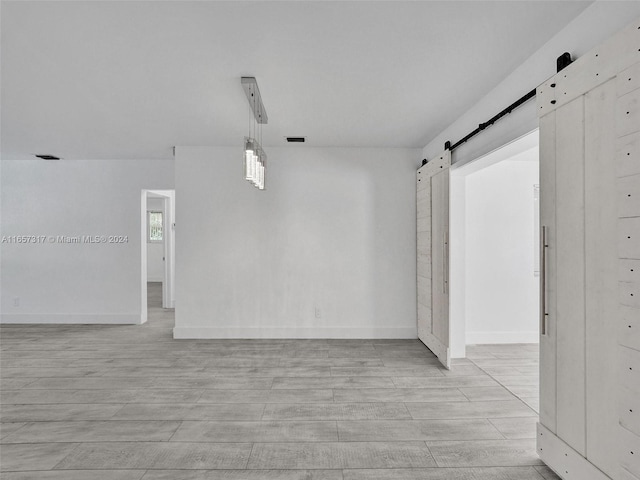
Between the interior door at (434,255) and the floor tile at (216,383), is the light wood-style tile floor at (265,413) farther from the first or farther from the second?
the interior door at (434,255)

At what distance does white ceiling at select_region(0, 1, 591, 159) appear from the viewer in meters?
2.04

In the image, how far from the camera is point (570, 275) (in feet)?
6.56

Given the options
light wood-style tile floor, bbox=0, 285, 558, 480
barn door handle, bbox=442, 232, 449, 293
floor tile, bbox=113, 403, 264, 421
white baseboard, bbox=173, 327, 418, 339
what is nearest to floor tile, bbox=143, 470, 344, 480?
light wood-style tile floor, bbox=0, 285, 558, 480

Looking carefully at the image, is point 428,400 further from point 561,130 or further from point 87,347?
point 87,347

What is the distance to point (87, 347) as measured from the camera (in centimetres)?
473

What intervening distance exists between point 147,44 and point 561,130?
256 cm

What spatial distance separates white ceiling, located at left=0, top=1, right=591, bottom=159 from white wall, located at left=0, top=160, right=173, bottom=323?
5.87 feet

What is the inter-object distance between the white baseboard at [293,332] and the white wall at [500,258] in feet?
3.34

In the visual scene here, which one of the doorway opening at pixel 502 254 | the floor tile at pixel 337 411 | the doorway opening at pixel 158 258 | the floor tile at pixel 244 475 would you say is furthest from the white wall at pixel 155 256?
the floor tile at pixel 244 475

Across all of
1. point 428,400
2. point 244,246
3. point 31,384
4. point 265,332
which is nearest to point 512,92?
point 428,400

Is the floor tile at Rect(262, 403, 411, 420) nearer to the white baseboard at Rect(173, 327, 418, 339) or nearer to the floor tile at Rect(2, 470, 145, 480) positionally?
the floor tile at Rect(2, 470, 145, 480)

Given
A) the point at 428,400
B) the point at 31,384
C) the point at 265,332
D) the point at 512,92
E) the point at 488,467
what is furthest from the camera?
the point at 265,332

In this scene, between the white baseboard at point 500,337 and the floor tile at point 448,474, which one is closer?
the floor tile at point 448,474

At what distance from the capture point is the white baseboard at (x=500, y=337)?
16.4 feet
